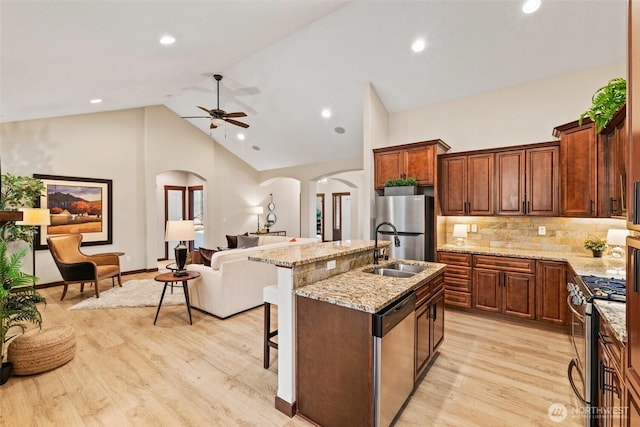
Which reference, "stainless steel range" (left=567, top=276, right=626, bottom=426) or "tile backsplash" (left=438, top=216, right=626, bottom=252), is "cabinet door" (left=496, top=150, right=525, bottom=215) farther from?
"stainless steel range" (left=567, top=276, right=626, bottom=426)

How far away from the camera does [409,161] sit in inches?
174

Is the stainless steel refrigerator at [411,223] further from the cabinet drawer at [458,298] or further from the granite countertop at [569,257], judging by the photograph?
the cabinet drawer at [458,298]

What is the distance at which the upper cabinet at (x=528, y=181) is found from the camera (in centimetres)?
368

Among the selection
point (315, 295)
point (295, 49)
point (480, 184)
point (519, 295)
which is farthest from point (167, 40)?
point (519, 295)

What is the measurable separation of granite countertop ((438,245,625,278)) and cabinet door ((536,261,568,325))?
0.36 ft

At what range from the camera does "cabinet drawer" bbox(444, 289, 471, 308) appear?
13.0 feet

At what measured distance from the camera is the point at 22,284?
250cm

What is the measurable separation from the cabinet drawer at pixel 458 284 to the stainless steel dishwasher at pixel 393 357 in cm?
224

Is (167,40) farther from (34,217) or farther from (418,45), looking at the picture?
(34,217)

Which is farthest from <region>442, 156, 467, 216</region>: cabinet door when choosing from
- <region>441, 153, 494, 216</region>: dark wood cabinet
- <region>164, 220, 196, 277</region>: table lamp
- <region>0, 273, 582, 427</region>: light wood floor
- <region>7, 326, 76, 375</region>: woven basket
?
<region>7, 326, 76, 375</region>: woven basket

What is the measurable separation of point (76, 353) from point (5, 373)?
1.79 ft

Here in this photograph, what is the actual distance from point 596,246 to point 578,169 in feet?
3.02

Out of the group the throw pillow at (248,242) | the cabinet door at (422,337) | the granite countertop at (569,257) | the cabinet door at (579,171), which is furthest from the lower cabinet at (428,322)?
the throw pillow at (248,242)

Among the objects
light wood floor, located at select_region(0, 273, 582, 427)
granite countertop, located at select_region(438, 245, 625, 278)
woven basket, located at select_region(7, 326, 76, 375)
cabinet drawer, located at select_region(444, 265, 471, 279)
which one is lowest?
light wood floor, located at select_region(0, 273, 582, 427)
